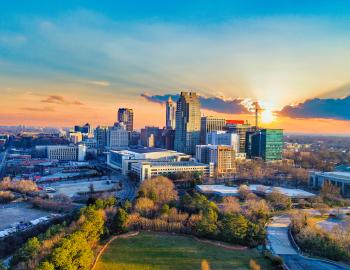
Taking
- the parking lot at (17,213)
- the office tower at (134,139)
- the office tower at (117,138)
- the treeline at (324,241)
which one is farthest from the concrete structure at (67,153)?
the treeline at (324,241)

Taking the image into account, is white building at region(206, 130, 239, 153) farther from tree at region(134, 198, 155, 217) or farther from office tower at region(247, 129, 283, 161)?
tree at region(134, 198, 155, 217)

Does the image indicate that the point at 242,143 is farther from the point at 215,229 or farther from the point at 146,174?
the point at 215,229

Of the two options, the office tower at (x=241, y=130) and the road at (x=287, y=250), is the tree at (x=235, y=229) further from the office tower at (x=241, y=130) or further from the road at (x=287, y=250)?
the office tower at (x=241, y=130)

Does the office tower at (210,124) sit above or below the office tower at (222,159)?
above

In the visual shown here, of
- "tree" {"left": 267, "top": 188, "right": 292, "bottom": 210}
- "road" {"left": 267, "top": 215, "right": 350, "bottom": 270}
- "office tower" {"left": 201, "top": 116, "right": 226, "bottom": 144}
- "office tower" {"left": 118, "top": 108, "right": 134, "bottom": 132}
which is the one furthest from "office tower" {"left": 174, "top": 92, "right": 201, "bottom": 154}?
"road" {"left": 267, "top": 215, "right": 350, "bottom": 270}

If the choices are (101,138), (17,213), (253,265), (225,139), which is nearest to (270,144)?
(225,139)

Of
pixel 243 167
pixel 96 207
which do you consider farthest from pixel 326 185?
pixel 96 207

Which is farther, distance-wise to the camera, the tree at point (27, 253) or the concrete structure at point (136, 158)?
the concrete structure at point (136, 158)
